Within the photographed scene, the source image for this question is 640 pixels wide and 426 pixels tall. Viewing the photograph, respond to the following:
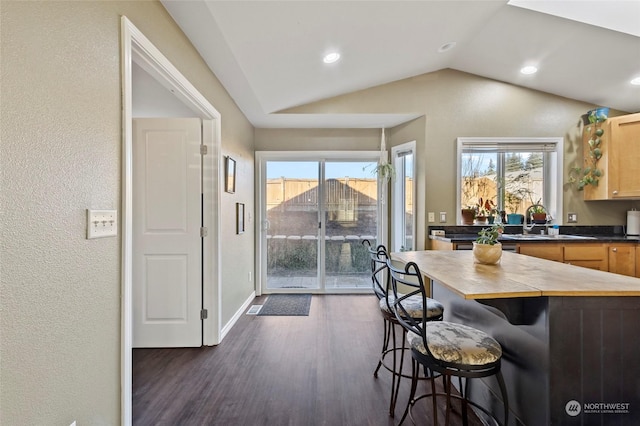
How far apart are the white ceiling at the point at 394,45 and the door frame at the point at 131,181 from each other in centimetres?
37

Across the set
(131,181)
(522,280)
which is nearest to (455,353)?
(522,280)

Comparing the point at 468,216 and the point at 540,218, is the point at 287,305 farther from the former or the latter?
the point at 540,218

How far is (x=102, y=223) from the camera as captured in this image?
129cm

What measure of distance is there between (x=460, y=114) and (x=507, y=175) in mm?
988

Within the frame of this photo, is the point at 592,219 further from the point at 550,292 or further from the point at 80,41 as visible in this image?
the point at 80,41

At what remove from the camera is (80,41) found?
1.17m

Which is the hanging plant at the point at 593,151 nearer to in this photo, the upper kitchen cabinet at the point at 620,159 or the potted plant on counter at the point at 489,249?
the upper kitchen cabinet at the point at 620,159

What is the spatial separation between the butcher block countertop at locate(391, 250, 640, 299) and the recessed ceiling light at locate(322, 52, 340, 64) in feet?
6.44

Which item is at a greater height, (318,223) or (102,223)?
(102,223)

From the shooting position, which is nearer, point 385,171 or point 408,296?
point 408,296

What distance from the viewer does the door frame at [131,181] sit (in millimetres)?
1423

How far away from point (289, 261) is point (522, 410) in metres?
3.37

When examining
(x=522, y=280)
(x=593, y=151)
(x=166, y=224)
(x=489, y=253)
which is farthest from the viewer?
(x=593, y=151)

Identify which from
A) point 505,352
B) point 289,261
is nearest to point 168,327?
point 289,261
